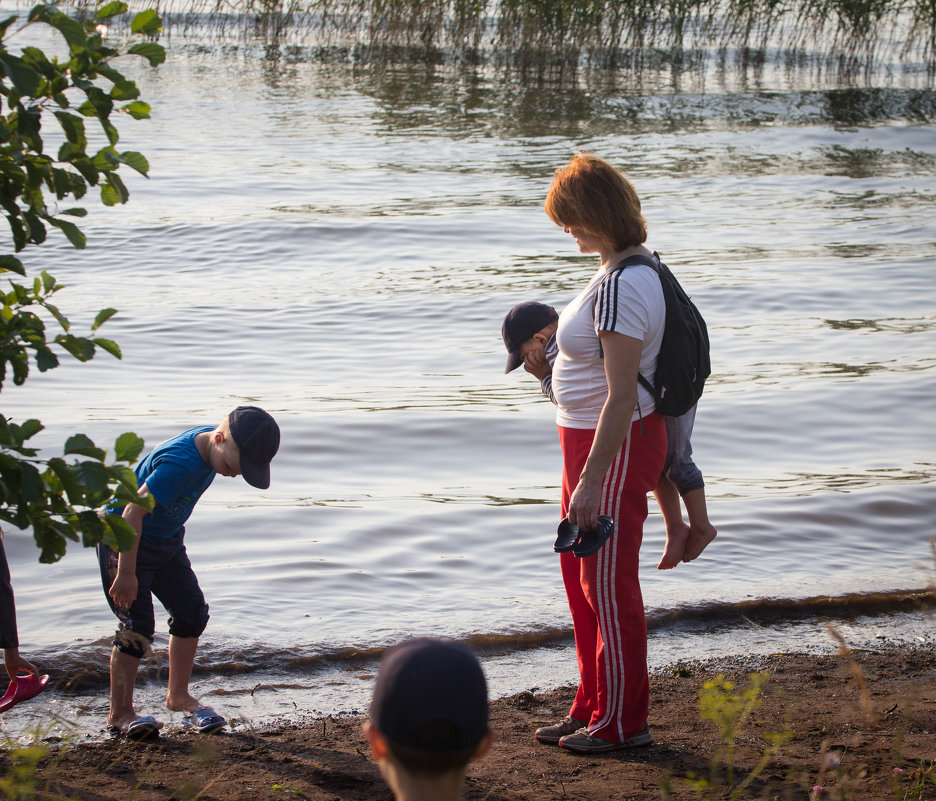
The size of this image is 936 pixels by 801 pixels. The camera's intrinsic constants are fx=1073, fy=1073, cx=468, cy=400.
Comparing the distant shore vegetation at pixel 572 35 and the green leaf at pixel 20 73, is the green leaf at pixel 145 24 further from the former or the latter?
the distant shore vegetation at pixel 572 35

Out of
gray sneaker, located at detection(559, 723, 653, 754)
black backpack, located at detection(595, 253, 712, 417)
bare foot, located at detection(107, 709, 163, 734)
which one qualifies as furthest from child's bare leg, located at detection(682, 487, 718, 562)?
bare foot, located at detection(107, 709, 163, 734)

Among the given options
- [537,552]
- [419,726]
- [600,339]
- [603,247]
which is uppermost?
[603,247]

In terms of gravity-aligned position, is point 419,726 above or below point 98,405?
above

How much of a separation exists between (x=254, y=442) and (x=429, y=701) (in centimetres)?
203

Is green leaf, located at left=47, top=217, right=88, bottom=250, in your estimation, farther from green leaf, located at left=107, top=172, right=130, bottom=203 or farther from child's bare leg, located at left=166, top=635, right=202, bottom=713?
child's bare leg, located at left=166, top=635, right=202, bottom=713

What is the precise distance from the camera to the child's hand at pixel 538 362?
3791 millimetres

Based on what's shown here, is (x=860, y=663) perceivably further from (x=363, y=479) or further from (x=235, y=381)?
(x=235, y=381)

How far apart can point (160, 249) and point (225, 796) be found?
10669 mm

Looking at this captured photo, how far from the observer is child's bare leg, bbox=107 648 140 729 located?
3.90 meters

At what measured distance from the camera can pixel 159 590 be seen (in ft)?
13.1

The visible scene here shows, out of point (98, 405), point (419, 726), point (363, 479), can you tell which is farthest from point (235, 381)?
point (419, 726)

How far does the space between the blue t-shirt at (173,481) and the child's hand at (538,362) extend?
1.22m

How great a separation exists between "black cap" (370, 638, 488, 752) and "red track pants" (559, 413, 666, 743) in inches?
63.3

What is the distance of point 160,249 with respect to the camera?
13070 mm
